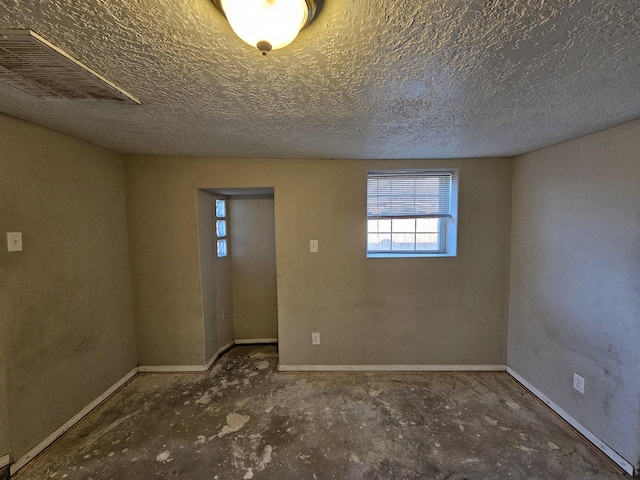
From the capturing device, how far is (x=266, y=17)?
670 millimetres

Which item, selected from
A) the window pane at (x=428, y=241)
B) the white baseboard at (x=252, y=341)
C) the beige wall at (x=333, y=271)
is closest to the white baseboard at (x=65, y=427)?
the beige wall at (x=333, y=271)

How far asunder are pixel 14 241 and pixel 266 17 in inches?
76.7

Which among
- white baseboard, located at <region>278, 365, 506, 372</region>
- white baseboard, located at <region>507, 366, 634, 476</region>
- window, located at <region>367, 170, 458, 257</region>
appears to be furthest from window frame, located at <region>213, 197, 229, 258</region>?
white baseboard, located at <region>507, 366, 634, 476</region>

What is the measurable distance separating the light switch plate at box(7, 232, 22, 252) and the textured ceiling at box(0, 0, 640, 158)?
0.70 m

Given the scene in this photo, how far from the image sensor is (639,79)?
3.34 feet

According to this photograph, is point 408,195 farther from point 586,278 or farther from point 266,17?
point 266,17

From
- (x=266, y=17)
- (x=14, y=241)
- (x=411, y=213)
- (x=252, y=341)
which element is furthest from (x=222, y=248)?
(x=266, y=17)

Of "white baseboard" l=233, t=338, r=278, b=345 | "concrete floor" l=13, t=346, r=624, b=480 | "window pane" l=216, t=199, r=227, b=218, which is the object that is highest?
"window pane" l=216, t=199, r=227, b=218

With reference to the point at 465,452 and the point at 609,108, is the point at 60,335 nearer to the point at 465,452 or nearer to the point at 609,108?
the point at 465,452

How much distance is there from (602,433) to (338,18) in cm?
277

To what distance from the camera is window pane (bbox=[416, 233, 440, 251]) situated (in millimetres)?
2574

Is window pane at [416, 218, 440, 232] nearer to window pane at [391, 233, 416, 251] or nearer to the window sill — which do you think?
window pane at [391, 233, 416, 251]

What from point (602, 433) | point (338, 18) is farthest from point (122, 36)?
point (602, 433)

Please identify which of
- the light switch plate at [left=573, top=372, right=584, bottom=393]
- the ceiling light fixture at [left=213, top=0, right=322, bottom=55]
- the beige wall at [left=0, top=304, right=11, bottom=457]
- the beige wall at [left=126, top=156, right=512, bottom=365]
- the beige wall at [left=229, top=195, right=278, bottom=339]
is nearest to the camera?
the ceiling light fixture at [left=213, top=0, right=322, bottom=55]
